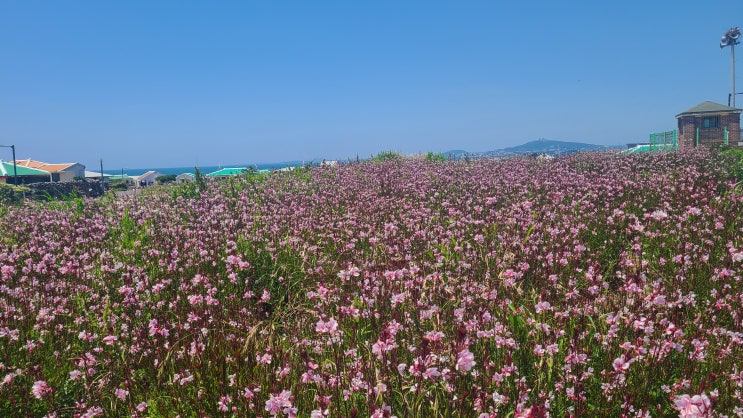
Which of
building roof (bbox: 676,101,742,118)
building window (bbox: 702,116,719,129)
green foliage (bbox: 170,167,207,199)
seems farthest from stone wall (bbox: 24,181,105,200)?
building window (bbox: 702,116,719,129)

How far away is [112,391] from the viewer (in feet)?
11.3

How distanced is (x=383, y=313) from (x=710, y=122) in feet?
144

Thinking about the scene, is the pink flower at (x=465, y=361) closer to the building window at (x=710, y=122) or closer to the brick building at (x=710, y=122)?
the brick building at (x=710, y=122)

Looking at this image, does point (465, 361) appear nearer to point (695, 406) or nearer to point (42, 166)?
point (695, 406)

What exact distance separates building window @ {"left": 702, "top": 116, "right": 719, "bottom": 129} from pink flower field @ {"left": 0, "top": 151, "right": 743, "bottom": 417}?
3466 cm

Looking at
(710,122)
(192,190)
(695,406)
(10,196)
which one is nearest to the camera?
(695,406)

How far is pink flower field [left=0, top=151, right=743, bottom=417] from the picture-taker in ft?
8.92

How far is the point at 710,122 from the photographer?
122ft

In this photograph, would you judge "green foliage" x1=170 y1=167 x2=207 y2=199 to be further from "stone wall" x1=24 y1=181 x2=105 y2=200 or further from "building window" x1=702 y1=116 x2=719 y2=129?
"building window" x1=702 y1=116 x2=719 y2=129

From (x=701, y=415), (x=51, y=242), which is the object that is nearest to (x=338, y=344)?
(x=701, y=415)

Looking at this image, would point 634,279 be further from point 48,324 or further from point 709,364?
point 48,324

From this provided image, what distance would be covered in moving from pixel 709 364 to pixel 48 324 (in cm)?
538

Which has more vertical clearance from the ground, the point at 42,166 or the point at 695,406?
the point at 42,166

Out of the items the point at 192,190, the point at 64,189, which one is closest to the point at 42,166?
the point at 64,189
